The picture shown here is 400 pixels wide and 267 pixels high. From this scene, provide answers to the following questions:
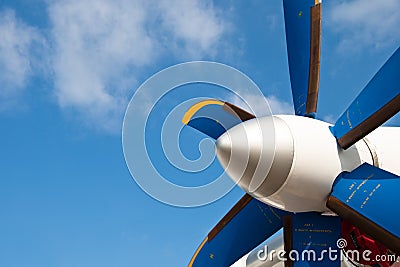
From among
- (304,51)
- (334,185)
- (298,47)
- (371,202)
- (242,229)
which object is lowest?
(371,202)

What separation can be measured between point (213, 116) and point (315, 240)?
9.40 ft

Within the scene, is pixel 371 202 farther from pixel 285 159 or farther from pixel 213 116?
pixel 213 116

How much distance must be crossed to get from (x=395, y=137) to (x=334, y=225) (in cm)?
182

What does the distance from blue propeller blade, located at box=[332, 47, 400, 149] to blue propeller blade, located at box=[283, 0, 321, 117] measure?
1025 millimetres

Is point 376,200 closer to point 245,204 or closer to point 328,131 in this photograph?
point 328,131

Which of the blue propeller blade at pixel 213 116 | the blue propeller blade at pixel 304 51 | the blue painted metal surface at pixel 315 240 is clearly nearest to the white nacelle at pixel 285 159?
the blue painted metal surface at pixel 315 240

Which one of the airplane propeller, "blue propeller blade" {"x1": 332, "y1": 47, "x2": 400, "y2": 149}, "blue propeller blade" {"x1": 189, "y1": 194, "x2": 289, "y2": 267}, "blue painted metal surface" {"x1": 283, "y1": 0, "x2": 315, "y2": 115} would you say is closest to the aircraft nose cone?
the airplane propeller

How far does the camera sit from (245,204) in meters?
9.04

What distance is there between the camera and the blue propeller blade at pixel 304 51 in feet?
28.9

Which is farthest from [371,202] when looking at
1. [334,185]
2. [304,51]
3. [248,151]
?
[304,51]

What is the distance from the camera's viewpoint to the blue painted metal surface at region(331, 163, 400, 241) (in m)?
6.62

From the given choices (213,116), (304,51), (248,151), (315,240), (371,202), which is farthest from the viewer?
(213,116)

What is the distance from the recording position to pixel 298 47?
29.8ft

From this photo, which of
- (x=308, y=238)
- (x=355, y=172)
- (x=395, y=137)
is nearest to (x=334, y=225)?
(x=308, y=238)
